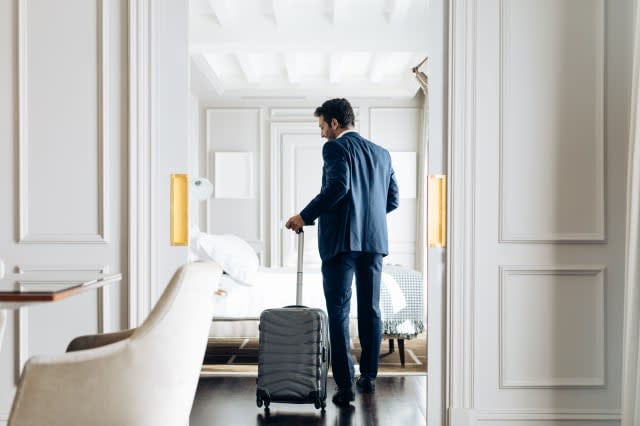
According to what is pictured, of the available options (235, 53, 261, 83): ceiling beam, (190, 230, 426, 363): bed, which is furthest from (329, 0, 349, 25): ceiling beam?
(190, 230, 426, 363): bed

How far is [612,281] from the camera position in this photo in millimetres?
2479

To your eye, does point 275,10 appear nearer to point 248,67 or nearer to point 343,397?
point 248,67

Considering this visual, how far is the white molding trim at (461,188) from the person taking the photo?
2471mm

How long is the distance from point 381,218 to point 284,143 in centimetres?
415

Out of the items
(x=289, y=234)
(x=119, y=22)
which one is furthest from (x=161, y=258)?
(x=289, y=234)

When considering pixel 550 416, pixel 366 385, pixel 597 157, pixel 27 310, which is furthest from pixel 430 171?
pixel 27 310

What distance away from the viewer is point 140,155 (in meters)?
2.45

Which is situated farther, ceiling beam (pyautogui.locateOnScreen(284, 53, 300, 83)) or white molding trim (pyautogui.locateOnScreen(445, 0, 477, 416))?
ceiling beam (pyautogui.locateOnScreen(284, 53, 300, 83))

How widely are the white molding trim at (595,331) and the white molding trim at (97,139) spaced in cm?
162

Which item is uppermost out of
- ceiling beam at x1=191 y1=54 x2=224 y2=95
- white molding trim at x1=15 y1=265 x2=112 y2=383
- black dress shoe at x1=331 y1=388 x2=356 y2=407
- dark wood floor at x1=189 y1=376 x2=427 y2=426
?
ceiling beam at x1=191 y1=54 x2=224 y2=95

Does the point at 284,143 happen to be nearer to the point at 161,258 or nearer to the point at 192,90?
the point at 192,90

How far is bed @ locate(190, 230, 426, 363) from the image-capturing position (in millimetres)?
3844

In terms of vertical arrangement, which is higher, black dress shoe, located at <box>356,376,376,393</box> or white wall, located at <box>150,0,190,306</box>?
white wall, located at <box>150,0,190,306</box>

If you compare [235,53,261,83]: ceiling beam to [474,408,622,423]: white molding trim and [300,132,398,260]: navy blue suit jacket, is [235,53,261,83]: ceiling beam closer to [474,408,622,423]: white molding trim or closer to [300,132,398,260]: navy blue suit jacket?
[300,132,398,260]: navy blue suit jacket
